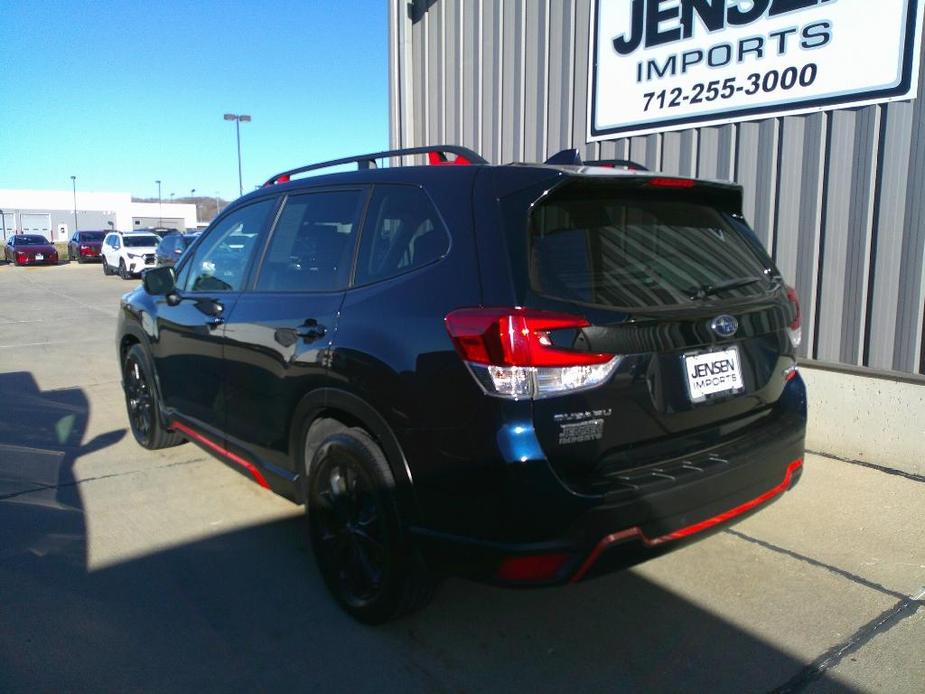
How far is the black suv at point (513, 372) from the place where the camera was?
2.26 metres

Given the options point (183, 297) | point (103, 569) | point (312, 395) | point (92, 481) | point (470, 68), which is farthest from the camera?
point (470, 68)

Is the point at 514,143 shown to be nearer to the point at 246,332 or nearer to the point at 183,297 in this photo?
the point at 183,297

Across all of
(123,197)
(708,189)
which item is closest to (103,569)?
(708,189)

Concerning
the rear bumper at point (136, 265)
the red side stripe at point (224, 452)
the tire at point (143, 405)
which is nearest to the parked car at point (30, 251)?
the rear bumper at point (136, 265)

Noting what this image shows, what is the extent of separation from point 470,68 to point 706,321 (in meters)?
6.02

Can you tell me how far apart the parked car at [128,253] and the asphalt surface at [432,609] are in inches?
878

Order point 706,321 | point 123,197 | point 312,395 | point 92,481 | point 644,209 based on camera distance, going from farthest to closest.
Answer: point 123,197, point 92,481, point 312,395, point 644,209, point 706,321

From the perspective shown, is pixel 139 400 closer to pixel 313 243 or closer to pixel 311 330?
pixel 313 243

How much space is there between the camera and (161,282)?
4.34 meters

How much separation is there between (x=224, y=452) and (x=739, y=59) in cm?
453

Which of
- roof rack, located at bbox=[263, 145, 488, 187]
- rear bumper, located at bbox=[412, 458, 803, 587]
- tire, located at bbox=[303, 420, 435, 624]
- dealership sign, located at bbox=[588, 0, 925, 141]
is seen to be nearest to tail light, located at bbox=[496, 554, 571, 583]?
rear bumper, located at bbox=[412, 458, 803, 587]

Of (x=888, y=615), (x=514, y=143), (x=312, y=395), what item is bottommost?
(x=888, y=615)

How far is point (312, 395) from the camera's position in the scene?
2971 millimetres

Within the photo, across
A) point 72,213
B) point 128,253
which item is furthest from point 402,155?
point 72,213
